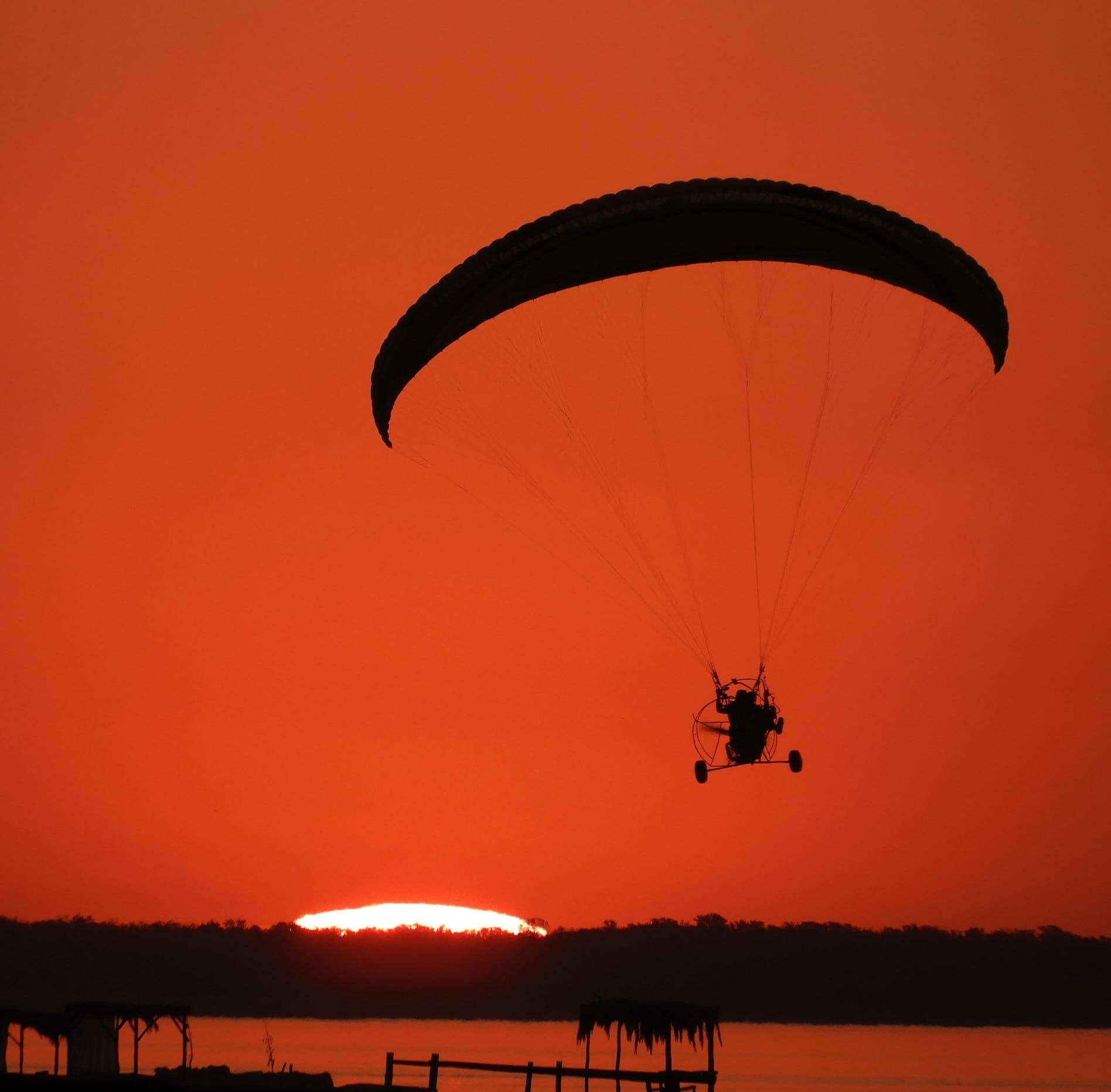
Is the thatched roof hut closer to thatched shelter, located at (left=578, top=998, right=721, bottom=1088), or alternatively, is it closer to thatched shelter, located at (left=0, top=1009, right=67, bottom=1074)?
thatched shelter, located at (left=578, top=998, right=721, bottom=1088)

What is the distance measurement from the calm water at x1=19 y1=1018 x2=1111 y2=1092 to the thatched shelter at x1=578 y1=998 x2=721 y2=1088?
53630 millimetres

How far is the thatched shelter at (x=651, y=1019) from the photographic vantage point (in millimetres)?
36344

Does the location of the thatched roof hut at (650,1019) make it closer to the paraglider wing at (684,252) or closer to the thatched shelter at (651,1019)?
the thatched shelter at (651,1019)

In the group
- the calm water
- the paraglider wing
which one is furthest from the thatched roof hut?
the calm water

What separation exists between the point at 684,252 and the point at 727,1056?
133322 mm

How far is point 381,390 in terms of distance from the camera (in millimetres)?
23000

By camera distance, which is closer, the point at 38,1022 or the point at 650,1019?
the point at 38,1022

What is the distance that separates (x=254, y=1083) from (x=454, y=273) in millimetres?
15027

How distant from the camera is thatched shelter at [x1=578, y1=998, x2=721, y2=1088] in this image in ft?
119

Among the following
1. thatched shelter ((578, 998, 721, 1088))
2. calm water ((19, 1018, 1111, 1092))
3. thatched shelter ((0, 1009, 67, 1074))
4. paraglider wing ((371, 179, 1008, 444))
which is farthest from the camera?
calm water ((19, 1018, 1111, 1092))

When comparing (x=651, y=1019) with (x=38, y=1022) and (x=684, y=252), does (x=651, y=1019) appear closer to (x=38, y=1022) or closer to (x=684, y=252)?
(x=38, y=1022)

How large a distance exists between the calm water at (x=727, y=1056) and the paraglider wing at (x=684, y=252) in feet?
237

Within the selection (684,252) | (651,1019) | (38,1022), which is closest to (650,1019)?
(651,1019)

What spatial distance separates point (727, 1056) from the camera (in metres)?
145
